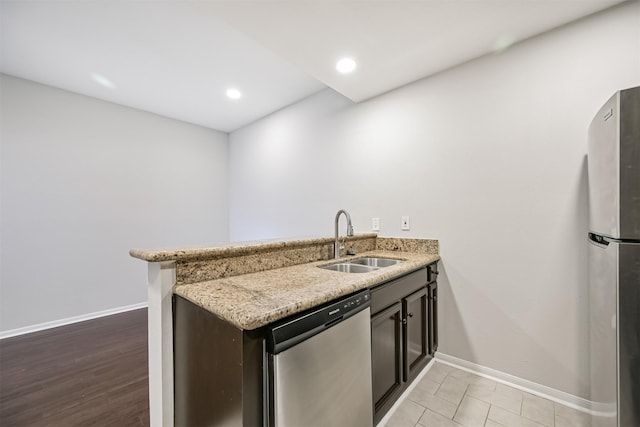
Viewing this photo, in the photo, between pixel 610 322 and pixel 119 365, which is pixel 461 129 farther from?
pixel 119 365

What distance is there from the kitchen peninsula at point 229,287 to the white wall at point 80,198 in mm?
2765

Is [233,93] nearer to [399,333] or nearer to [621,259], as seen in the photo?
[399,333]

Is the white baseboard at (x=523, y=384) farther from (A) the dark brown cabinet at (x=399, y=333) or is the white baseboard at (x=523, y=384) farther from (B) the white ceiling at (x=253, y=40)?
(B) the white ceiling at (x=253, y=40)

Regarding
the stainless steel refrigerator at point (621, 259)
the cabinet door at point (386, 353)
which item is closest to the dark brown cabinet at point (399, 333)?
the cabinet door at point (386, 353)

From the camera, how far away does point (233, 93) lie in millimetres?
3084

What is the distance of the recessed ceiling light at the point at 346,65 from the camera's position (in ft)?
6.57

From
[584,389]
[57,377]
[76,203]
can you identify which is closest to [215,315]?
[57,377]

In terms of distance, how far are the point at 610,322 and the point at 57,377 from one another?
3.51 metres

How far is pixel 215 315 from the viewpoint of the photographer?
3.13 feet

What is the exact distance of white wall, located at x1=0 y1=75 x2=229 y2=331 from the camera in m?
2.70

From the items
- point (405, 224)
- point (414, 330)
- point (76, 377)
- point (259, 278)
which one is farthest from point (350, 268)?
point (76, 377)

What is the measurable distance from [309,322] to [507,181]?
5.88 feet

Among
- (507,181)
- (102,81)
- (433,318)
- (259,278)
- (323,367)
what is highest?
(102,81)

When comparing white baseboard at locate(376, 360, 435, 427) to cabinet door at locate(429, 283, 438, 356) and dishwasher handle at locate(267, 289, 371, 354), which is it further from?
dishwasher handle at locate(267, 289, 371, 354)
